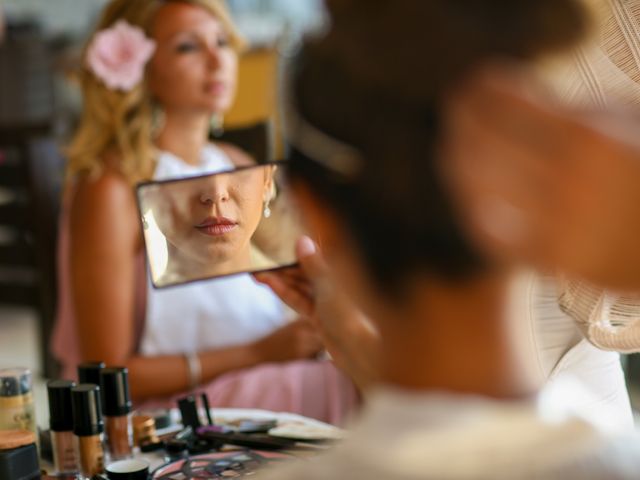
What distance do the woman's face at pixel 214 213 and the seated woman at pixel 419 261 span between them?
47 cm

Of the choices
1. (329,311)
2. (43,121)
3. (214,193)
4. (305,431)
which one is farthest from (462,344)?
(43,121)

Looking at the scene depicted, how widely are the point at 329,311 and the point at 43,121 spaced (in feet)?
6.94

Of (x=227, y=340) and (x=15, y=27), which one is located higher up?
(x=15, y=27)

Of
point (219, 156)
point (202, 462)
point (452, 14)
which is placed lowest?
point (202, 462)

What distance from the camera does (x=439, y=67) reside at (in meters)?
0.52

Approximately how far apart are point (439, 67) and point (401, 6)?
0.04 meters

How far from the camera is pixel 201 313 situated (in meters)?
1.91

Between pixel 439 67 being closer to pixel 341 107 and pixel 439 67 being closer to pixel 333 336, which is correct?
pixel 341 107

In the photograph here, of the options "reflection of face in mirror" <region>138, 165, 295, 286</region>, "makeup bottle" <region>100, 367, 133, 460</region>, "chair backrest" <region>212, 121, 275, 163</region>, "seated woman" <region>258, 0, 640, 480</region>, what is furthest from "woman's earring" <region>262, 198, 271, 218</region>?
"chair backrest" <region>212, 121, 275, 163</region>

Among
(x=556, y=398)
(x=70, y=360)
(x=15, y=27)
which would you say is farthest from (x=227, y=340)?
(x=15, y=27)

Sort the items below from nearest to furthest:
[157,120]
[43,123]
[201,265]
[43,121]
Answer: [201,265] < [157,120] < [43,123] < [43,121]

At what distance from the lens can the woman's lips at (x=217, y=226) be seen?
105 centimetres

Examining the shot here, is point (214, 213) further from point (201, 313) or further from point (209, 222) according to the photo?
point (201, 313)

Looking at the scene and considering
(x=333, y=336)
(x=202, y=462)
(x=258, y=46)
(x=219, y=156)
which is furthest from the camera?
(x=258, y=46)
